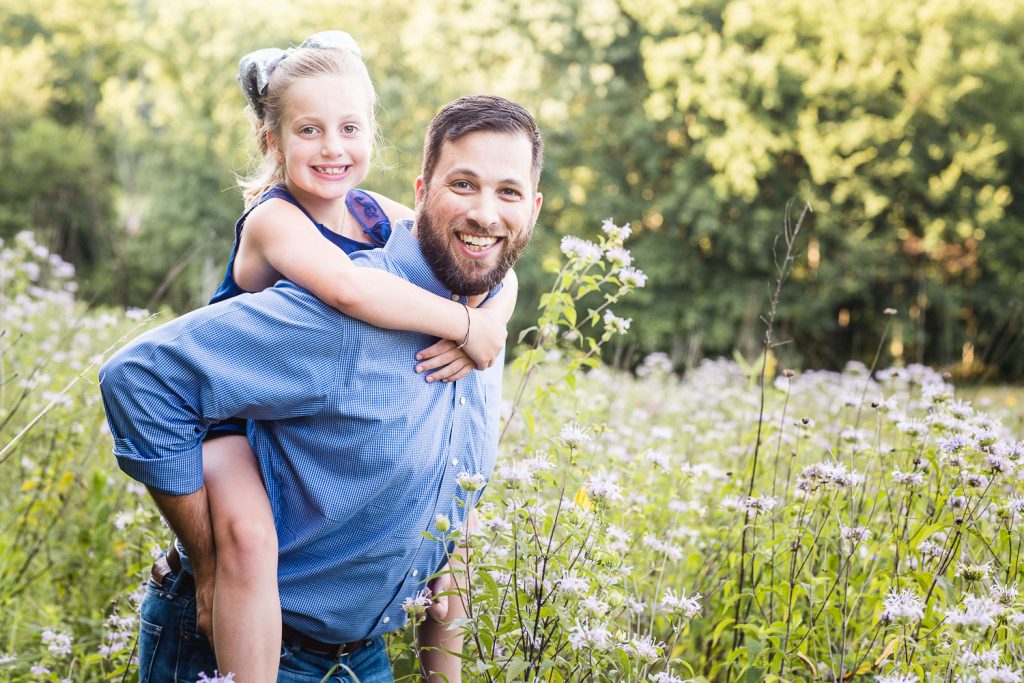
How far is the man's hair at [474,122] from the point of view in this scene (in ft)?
7.13

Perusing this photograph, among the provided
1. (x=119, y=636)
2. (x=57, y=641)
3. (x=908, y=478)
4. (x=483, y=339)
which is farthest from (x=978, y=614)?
(x=57, y=641)

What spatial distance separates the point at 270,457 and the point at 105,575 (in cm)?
190

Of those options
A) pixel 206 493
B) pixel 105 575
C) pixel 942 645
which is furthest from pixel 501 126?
pixel 105 575

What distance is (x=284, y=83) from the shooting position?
279 cm

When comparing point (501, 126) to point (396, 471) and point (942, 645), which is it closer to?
point (396, 471)

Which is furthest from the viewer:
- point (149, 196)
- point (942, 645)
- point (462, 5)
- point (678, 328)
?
point (149, 196)

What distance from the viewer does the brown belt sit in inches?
83.5

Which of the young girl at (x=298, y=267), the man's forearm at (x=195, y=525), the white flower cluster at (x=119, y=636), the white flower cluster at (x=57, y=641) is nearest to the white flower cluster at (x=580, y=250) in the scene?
the young girl at (x=298, y=267)

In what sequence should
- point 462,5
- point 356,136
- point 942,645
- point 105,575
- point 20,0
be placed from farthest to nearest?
point 20,0 → point 462,5 → point 105,575 → point 356,136 → point 942,645

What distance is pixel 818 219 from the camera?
23.5m

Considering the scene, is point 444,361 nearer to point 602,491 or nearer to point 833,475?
point 602,491

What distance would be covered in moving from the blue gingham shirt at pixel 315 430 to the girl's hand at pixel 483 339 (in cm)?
9

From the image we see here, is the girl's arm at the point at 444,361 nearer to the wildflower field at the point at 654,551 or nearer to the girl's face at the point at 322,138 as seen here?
the wildflower field at the point at 654,551

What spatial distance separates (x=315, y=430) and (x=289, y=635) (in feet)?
1.59
